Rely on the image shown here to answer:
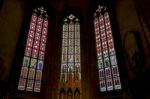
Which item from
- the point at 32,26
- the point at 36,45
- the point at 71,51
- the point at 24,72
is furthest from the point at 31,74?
the point at 32,26

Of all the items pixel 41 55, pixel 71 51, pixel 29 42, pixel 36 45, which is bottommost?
pixel 41 55

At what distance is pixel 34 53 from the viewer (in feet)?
38.5

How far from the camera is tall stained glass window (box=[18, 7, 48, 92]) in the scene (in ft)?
34.5

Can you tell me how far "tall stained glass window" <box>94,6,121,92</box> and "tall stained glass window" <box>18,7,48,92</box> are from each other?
11.7 ft

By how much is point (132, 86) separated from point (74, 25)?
6.68 meters

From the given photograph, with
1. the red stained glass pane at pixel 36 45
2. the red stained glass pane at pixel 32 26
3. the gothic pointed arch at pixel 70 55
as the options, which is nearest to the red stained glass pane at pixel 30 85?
the gothic pointed arch at pixel 70 55

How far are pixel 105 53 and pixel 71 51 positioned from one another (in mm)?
2278

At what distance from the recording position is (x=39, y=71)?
36.7 ft

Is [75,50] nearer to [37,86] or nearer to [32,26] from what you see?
[32,26]

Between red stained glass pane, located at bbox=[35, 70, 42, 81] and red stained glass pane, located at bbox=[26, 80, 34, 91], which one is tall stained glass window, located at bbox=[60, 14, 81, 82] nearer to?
red stained glass pane, located at bbox=[35, 70, 42, 81]

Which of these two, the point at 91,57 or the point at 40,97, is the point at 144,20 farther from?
the point at 40,97

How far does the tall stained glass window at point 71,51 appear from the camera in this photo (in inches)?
432

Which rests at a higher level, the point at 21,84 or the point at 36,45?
the point at 36,45

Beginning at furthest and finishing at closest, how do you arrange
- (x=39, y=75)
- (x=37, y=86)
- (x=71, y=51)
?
1. (x=71, y=51)
2. (x=39, y=75)
3. (x=37, y=86)
